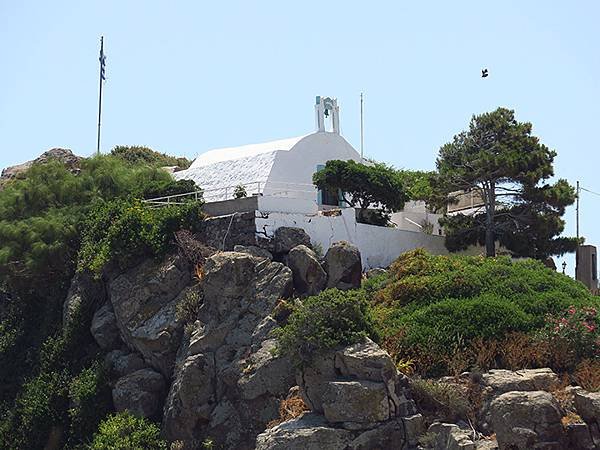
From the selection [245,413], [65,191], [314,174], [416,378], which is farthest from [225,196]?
[416,378]

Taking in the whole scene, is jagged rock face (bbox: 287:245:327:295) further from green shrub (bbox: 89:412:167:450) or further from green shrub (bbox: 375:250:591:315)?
green shrub (bbox: 89:412:167:450)

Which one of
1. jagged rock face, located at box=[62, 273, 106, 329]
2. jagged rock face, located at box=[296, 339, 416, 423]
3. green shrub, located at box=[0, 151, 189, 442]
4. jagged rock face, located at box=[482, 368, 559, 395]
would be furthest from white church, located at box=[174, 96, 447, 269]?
jagged rock face, located at box=[482, 368, 559, 395]

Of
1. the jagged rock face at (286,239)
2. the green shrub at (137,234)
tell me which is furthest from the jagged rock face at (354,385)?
the green shrub at (137,234)

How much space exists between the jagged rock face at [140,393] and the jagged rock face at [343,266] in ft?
16.6

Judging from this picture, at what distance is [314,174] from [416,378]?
11.5 m

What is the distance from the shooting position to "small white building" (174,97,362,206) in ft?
109

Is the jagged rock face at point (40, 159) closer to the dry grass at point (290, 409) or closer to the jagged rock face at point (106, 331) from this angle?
the jagged rock face at point (106, 331)

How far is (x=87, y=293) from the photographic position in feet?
94.6

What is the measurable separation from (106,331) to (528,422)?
493 inches

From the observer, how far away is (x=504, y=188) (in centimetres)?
3162

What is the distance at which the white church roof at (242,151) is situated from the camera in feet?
113

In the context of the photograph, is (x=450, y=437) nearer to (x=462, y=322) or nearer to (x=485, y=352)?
(x=485, y=352)

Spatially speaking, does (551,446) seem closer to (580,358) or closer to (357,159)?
(580,358)

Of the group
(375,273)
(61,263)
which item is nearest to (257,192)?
(375,273)
